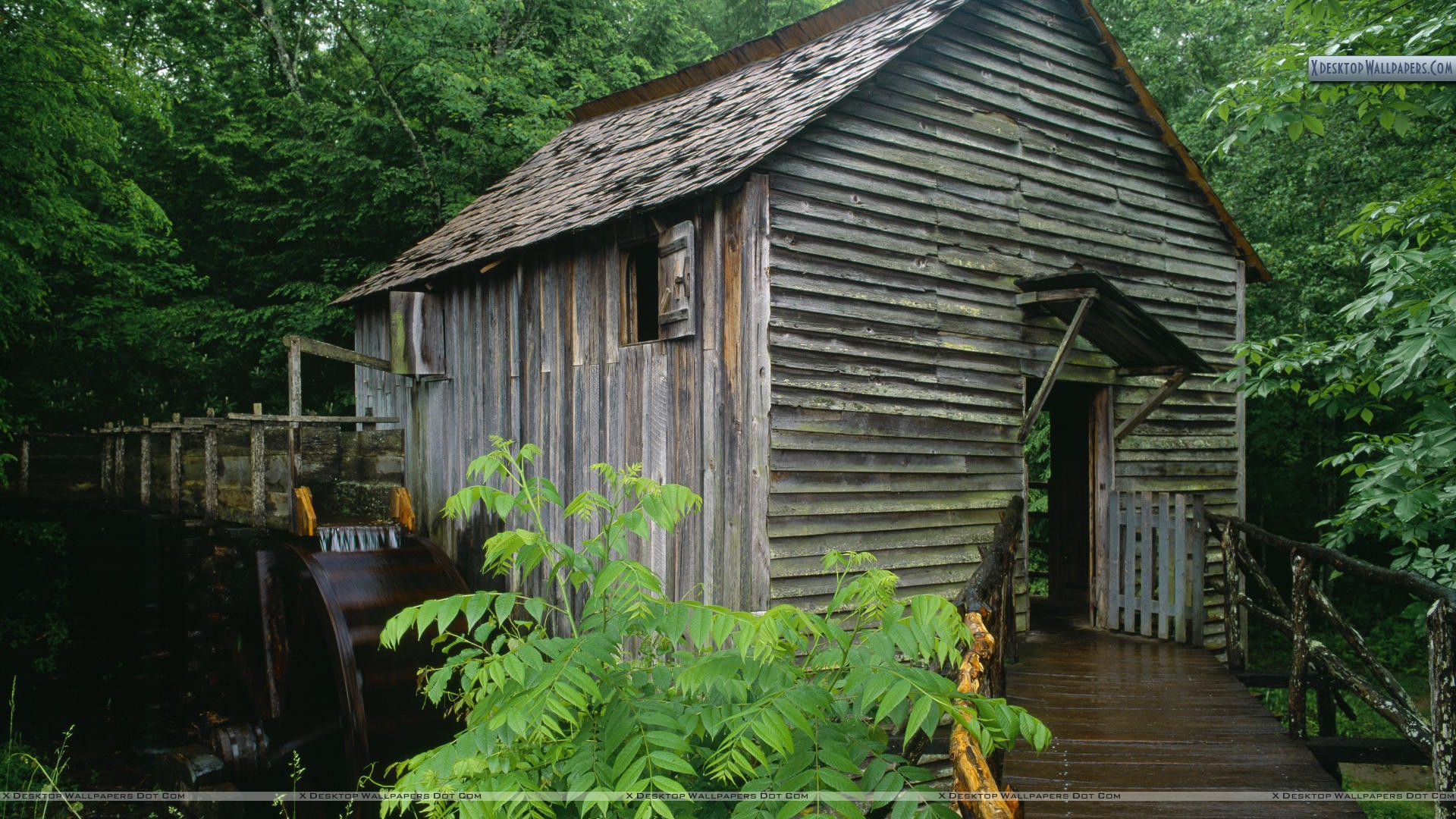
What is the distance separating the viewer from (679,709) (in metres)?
2.65

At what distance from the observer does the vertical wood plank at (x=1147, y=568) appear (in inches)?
285

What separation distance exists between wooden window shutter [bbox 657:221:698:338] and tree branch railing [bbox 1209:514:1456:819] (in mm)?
4175

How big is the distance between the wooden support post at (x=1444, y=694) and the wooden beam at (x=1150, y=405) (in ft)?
14.3

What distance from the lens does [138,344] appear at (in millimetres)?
15664

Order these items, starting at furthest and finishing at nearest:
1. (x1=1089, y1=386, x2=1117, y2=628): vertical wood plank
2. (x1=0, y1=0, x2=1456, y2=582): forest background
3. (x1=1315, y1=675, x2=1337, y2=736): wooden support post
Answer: (x1=0, y1=0, x2=1456, y2=582): forest background
(x1=1089, y1=386, x2=1117, y2=628): vertical wood plank
(x1=1315, y1=675, x2=1337, y2=736): wooden support post

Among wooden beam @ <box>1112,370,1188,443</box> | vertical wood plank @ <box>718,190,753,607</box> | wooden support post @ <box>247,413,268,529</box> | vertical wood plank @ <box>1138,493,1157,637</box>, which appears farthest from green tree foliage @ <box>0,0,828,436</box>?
vertical wood plank @ <box>1138,493,1157,637</box>

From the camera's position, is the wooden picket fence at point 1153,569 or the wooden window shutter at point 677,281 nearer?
the wooden window shutter at point 677,281

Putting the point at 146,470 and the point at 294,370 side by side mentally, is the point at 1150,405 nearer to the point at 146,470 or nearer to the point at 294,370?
the point at 294,370

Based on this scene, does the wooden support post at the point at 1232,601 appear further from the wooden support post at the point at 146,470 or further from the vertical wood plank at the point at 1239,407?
the wooden support post at the point at 146,470

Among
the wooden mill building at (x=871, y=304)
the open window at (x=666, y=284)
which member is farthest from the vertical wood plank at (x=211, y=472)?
the open window at (x=666, y=284)

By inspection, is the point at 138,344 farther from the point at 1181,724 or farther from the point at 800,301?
the point at 1181,724

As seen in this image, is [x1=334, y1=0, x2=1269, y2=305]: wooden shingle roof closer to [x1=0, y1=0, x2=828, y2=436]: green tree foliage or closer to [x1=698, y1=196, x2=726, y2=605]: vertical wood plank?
[x1=698, y1=196, x2=726, y2=605]: vertical wood plank

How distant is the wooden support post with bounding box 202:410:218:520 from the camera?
973 cm

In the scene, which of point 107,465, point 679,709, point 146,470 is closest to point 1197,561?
point 679,709
